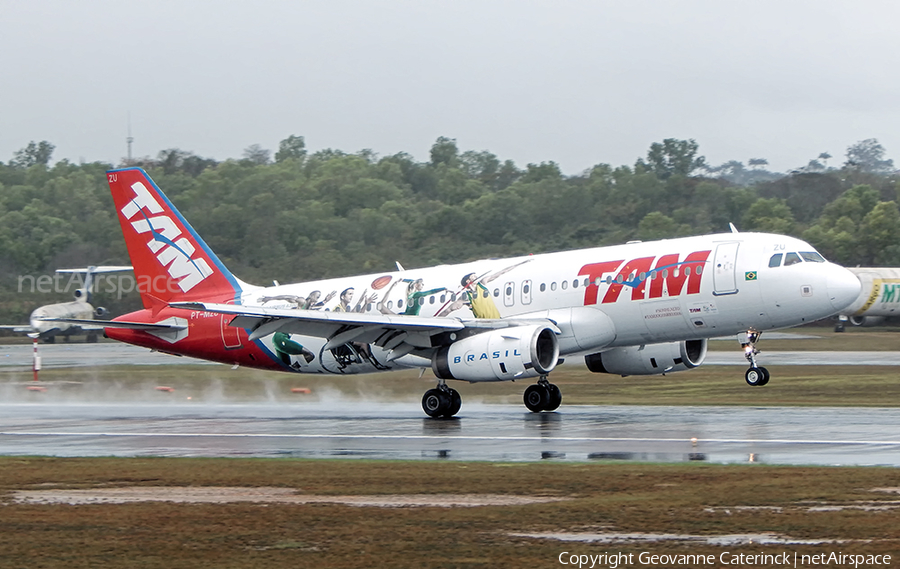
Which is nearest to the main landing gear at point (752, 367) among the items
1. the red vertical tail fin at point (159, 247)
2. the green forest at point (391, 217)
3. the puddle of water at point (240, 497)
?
the puddle of water at point (240, 497)

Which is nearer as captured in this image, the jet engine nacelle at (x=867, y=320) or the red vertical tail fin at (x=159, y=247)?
the red vertical tail fin at (x=159, y=247)

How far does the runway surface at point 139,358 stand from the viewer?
49250 mm

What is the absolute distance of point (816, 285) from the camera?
1072 inches

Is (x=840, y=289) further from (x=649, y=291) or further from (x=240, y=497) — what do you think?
(x=240, y=497)

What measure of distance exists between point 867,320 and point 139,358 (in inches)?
1828

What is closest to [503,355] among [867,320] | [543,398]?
[543,398]

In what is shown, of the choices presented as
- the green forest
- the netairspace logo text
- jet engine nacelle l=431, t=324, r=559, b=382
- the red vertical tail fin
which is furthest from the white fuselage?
the green forest

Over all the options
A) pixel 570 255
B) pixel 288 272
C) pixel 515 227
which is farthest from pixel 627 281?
pixel 515 227

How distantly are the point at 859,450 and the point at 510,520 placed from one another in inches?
326

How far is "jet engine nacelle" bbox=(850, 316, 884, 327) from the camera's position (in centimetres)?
7825

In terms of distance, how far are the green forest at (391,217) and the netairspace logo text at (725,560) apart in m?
56.3

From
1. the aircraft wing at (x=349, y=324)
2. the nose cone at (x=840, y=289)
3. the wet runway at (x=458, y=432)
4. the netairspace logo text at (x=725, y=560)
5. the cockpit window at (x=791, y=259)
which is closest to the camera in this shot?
the netairspace logo text at (x=725, y=560)

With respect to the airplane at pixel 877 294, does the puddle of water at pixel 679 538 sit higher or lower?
lower

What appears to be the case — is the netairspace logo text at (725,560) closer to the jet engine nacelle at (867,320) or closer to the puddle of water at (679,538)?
the puddle of water at (679,538)
